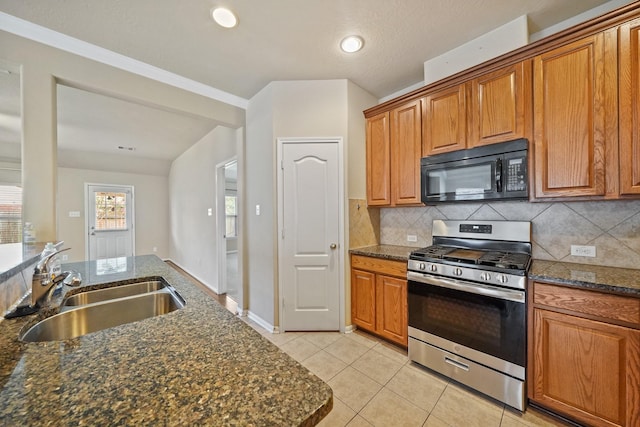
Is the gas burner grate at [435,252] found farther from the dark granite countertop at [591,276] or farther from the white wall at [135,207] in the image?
the white wall at [135,207]

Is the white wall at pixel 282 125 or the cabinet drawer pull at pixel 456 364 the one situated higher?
the white wall at pixel 282 125

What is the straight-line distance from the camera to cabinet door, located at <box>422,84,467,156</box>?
6.70 feet

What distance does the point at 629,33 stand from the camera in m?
1.41

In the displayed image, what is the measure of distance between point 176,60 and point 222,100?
0.63 metres

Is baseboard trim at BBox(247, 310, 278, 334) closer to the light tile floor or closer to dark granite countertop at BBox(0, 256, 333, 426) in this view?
the light tile floor

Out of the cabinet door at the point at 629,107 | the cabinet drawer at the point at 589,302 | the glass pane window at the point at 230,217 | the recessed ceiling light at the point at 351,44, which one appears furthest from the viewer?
the glass pane window at the point at 230,217

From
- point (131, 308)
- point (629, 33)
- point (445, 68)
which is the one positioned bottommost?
point (131, 308)

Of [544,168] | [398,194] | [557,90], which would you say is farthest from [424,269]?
[557,90]

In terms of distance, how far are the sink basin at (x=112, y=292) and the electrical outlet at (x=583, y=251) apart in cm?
275

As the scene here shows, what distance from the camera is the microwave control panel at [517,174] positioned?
174cm

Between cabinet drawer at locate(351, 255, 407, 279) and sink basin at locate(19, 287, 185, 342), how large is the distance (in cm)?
170

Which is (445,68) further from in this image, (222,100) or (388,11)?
(222,100)

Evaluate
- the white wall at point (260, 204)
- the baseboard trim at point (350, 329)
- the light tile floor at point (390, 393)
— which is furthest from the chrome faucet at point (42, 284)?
the baseboard trim at point (350, 329)

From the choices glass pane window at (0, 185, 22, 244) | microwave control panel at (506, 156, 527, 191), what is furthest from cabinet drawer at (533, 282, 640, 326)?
glass pane window at (0, 185, 22, 244)
